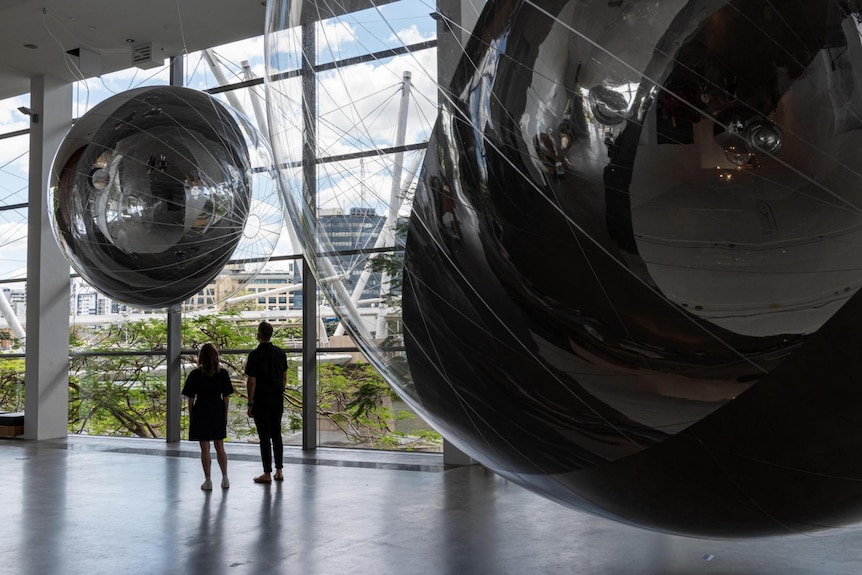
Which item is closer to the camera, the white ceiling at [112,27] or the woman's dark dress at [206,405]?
the woman's dark dress at [206,405]

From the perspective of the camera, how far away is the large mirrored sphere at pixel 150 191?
14.9ft

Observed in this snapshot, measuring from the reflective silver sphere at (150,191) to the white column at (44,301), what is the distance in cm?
989

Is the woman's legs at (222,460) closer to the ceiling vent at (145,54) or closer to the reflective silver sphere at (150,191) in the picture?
the reflective silver sphere at (150,191)

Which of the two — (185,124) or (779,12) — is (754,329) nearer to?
(779,12)

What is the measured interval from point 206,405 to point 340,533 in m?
2.58

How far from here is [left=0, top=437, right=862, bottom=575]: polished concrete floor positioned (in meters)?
A: 5.47

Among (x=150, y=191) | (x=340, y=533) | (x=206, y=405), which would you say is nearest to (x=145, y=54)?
(x=206, y=405)

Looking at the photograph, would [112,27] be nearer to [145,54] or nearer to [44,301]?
[145,54]

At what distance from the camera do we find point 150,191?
14.8ft

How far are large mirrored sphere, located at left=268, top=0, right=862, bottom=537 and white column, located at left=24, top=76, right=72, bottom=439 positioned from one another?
14.1 meters

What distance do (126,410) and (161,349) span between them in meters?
1.39

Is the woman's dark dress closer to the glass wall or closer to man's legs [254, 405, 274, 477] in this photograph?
man's legs [254, 405, 274, 477]

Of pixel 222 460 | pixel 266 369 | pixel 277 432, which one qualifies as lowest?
pixel 222 460

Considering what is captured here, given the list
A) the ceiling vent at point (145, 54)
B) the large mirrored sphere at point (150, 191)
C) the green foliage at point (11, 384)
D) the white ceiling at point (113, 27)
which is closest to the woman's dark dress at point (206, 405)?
the large mirrored sphere at point (150, 191)
